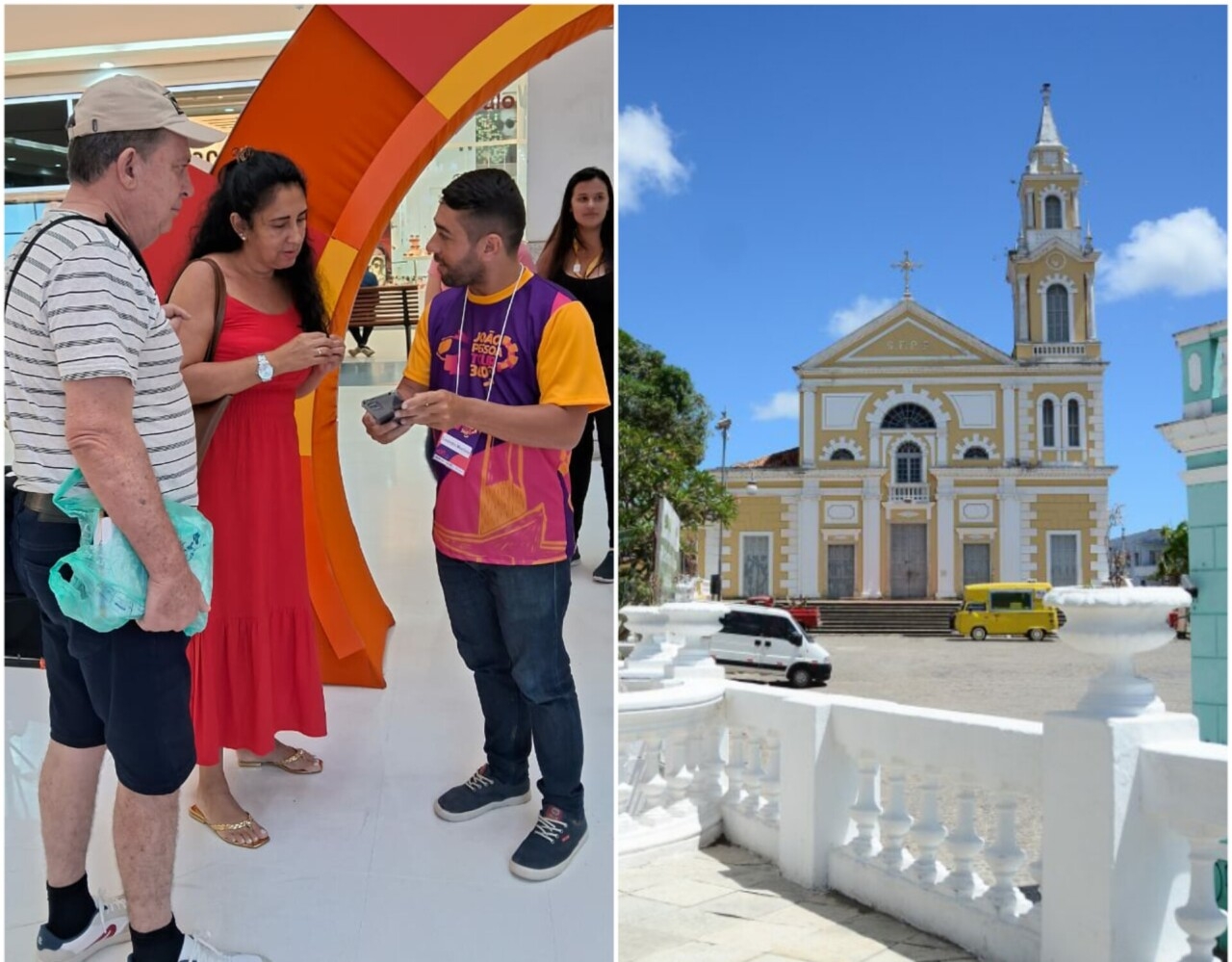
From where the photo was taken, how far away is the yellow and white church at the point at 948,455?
37.5ft

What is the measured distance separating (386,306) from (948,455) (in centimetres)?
1418

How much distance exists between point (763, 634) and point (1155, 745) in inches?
322

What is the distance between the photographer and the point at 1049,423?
41.1ft

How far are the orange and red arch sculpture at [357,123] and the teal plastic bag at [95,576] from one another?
0.31 metres

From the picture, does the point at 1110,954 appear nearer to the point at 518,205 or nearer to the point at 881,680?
the point at 518,205

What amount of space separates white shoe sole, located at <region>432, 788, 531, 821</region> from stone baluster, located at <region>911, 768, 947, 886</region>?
97 cm

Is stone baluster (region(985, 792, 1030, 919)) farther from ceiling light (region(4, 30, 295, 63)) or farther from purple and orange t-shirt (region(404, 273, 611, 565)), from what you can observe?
ceiling light (region(4, 30, 295, 63))

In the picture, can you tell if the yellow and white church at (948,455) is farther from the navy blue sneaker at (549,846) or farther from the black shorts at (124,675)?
the black shorts at (124,675)

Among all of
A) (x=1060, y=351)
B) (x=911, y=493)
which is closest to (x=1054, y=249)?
(x=1060, y=351)

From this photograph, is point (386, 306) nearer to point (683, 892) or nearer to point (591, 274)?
point (591, 274)

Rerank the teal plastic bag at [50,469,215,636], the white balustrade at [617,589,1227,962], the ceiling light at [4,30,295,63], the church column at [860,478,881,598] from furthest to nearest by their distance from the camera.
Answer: the church column at [860,478,881,598] → the white balustrade at [617,589,1227,962] → the ceiling light at [4,30,295,63] → the teal plastic bag at [50,469,215,636]

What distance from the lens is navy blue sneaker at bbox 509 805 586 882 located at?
135cm

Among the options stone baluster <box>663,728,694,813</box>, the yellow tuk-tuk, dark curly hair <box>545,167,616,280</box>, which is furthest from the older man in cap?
the yellow tuk-tuk

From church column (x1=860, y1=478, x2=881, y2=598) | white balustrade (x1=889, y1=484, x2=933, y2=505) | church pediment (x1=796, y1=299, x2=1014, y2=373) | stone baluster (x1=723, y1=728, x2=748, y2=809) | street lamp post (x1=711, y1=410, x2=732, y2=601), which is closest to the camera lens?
stone baluster (x1=723, y1=728, x2=748, y2=809)
